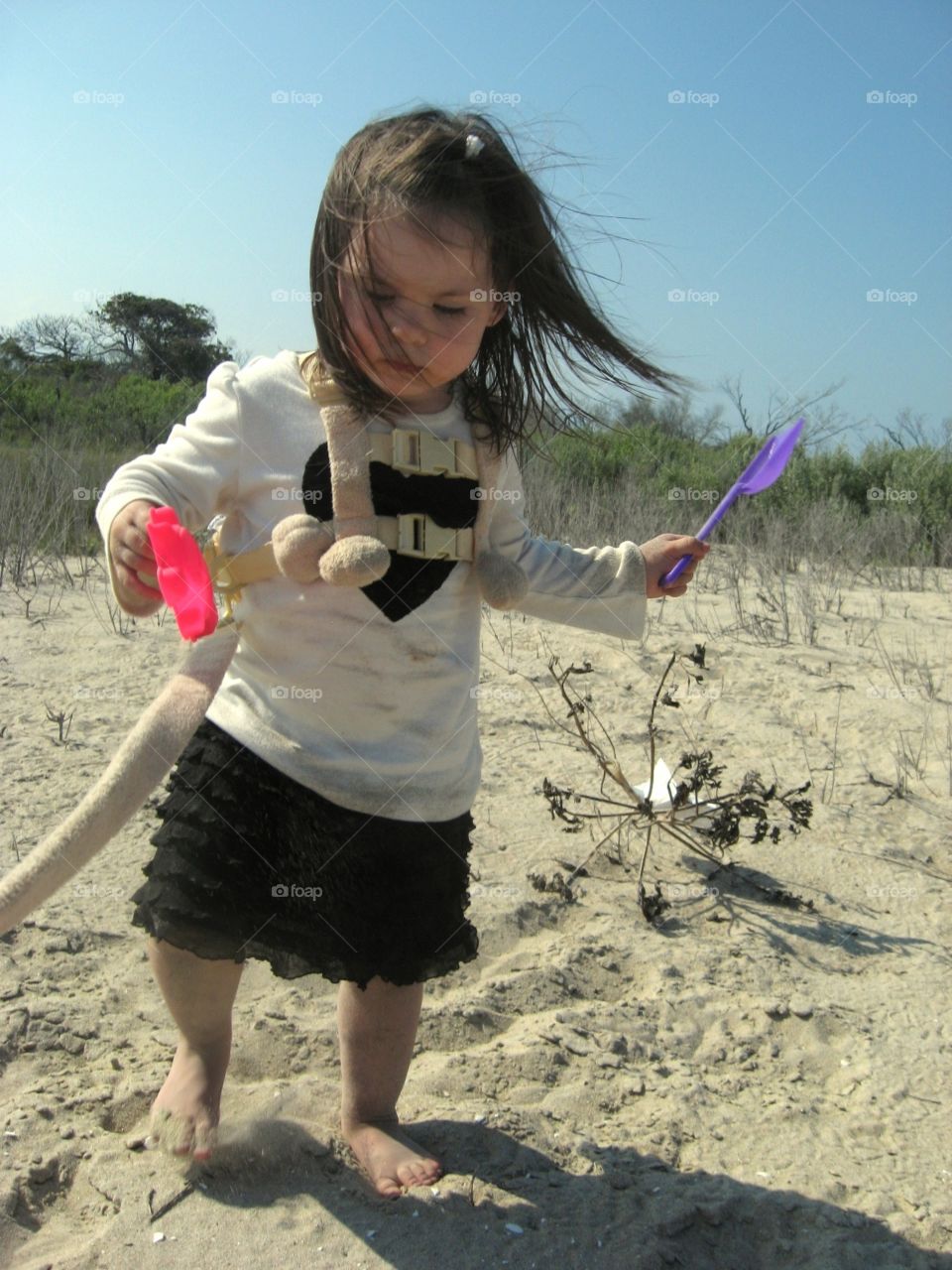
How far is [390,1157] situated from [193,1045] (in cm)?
33

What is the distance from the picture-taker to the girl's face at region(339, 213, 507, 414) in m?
1.45

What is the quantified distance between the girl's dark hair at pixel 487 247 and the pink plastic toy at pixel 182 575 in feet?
1.19

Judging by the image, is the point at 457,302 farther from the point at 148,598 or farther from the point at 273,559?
the point at 148,598

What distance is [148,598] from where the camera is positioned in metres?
1.38

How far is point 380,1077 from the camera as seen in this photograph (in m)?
1.70

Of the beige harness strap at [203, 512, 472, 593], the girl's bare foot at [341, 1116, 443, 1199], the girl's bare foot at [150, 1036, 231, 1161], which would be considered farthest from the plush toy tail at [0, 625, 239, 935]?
the girl's bare foot at [341, 1116, 443, 1199]

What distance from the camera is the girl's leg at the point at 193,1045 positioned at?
1609 millimetres

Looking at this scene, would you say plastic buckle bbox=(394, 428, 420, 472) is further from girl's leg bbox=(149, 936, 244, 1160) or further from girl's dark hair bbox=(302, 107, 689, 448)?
girl's leg bbox=(149, 936, 244, 1160)

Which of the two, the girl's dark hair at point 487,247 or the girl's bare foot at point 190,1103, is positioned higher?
the girl's dark hair at point 487,247

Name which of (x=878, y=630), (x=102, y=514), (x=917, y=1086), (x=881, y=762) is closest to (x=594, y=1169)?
(x=917, y=1086)

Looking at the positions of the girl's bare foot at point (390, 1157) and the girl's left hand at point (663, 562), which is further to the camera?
the girl's left hand at point (663, 562)

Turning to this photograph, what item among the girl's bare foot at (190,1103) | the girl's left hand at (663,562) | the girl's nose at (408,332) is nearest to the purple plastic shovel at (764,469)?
the girl's left hand at (663,562)

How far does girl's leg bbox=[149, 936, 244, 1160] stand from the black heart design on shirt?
0.57 metres

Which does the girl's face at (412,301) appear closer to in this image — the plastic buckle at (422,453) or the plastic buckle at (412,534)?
the plastic buckle at (422,453)
